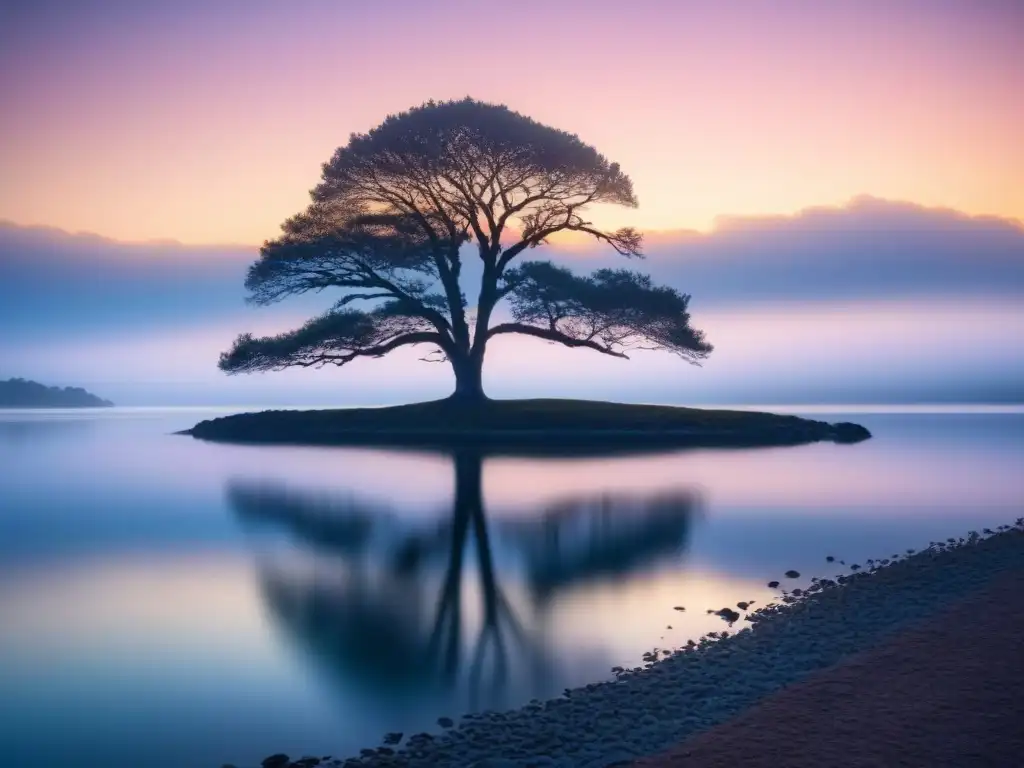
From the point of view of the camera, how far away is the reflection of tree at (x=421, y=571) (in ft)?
24.8

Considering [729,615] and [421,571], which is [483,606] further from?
[729,615]

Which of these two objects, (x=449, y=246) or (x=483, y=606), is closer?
Answer: (x=483, y=606)

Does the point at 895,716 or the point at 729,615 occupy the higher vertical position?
the point at 895,716

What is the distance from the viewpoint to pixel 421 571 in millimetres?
11859

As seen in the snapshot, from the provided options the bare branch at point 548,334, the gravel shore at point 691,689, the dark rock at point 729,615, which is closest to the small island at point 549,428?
the bare branch at point 548,334

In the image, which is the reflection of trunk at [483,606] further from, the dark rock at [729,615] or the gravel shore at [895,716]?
the gravel shore at [895,716]

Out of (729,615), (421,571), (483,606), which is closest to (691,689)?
(729,615)

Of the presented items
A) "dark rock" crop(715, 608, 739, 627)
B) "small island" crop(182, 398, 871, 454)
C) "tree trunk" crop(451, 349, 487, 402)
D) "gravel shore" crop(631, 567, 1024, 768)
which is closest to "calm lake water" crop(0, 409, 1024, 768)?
"dark rock" crop(715, 608, 739, 627)

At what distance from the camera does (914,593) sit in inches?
349

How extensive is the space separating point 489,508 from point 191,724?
12.0m

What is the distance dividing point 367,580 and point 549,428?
75.9 feet

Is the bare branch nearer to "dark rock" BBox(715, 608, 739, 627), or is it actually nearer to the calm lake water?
the calm lake water

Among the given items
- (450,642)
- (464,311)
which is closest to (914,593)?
(450,642)

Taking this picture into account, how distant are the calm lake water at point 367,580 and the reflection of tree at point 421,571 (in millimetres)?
47
